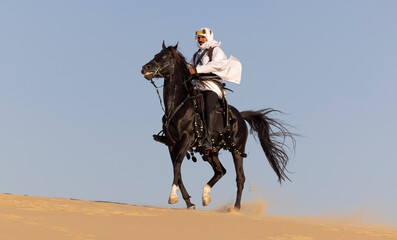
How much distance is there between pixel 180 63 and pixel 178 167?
2.22 meters

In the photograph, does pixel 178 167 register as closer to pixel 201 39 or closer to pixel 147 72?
pixel 147 72

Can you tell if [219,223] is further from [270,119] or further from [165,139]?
[270,119]

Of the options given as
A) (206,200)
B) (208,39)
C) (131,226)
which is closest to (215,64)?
(208,39)

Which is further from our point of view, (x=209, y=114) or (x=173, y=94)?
(x=209, y=114)

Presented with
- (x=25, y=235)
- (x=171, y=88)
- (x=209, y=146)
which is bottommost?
(x=25, y=235)

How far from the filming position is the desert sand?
7.44 metres

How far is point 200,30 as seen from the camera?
12664 millimetres

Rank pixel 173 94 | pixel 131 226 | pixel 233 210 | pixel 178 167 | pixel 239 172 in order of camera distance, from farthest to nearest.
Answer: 1. pixel 239 172
2. pixel 233 210
3. pixel 173 94
4. pixel 178 167
5. pixel 131 226

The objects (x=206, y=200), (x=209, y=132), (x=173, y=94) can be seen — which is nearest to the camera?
(x=173, y=94)

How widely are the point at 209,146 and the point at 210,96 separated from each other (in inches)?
42.6

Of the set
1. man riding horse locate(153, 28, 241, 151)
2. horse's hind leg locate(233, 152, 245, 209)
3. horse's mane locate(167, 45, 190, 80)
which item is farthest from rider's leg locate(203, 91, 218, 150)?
horse's hind leg locate(233, 152, 245, 209)

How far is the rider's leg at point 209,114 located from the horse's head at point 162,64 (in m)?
1.00

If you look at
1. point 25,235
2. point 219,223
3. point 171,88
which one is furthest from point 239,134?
point 25,235

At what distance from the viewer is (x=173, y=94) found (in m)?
11.8
